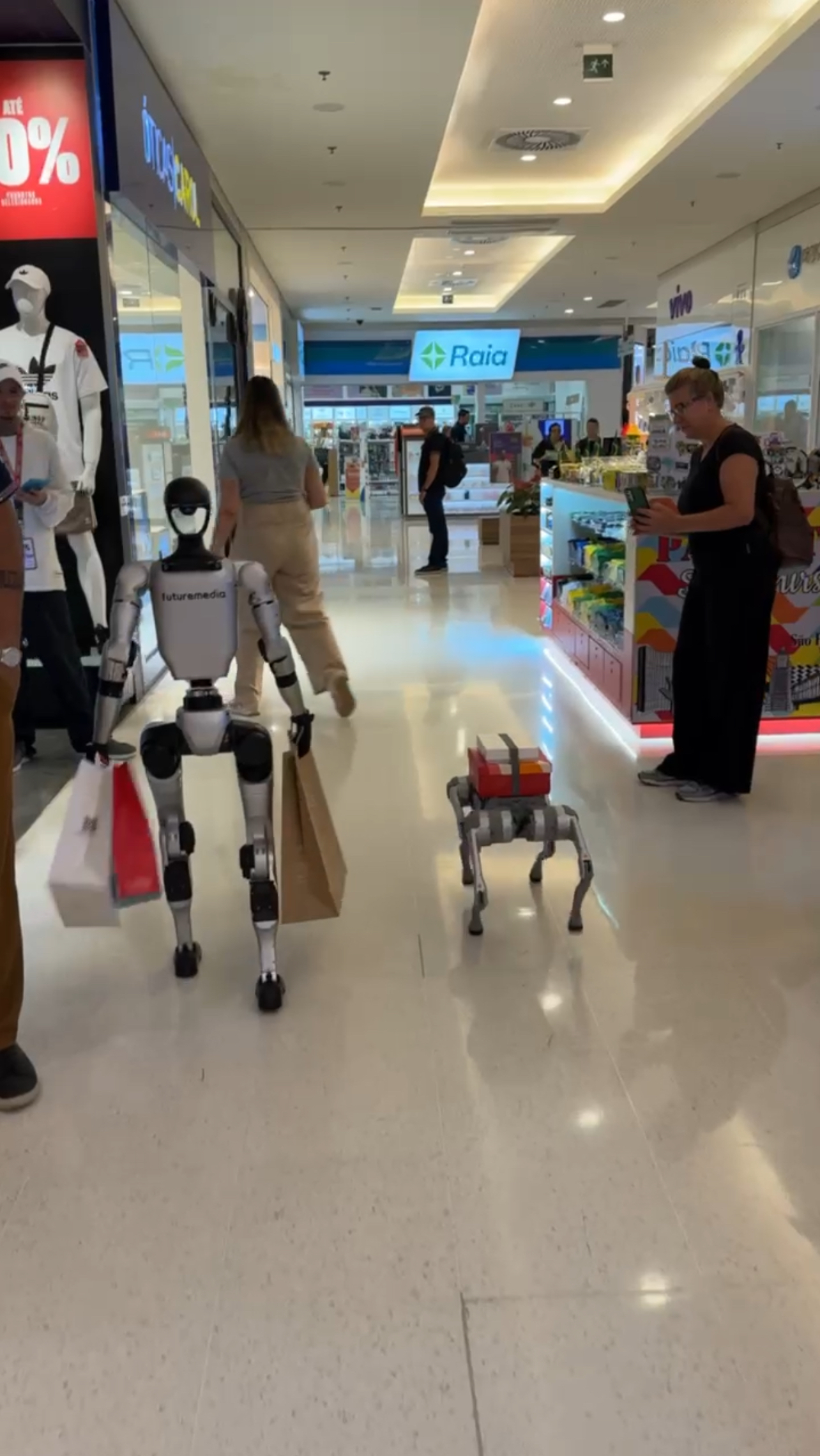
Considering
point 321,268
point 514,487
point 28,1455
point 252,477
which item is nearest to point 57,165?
point 252,477

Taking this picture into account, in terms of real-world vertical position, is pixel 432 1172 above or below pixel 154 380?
below

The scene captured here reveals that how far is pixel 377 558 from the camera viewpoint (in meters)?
12.6

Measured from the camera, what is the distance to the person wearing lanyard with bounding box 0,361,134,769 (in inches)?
169

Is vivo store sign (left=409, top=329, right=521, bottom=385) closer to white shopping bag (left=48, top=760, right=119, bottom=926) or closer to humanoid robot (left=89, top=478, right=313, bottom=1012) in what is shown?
humanoid robot (left=89, top=478, right=313, bottom=1012)

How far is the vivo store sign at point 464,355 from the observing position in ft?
72.7

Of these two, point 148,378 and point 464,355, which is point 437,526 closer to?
point 148,378

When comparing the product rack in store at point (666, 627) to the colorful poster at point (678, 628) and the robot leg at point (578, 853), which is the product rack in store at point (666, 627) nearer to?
the colorful poster at point (678, 628)

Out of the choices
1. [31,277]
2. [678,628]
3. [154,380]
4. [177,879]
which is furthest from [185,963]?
[154,380]

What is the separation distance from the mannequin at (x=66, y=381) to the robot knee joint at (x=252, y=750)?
2347 mm

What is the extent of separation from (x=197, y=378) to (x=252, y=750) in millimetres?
6337

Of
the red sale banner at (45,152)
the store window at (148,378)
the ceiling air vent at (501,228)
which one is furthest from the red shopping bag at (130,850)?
the ceiling air vent at (501,228)

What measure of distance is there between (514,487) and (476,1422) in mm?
10658

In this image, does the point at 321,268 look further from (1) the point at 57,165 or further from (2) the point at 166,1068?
(2) the point at 166,1068

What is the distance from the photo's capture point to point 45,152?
4805 millimetres
